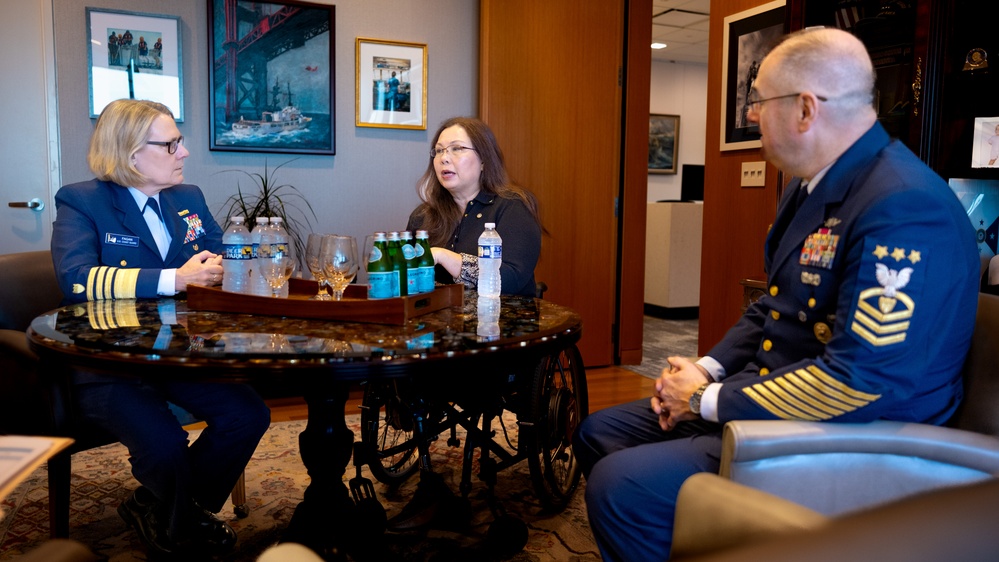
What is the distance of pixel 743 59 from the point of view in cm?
→ 371

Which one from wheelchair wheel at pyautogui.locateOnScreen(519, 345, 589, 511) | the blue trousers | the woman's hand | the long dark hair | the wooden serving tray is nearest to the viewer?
the blue trousers

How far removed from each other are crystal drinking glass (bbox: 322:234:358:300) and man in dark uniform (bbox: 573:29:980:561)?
0.90 m

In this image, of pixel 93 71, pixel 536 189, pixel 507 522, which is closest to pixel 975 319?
pixel 507 522

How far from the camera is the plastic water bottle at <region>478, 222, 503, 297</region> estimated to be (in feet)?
7.46

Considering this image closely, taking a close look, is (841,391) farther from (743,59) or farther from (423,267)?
(743,59)

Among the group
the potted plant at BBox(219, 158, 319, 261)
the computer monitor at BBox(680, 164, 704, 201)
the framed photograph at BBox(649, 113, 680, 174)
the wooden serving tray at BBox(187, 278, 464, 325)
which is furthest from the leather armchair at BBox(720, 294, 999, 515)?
the framed photograph at BBox(649, 113, 680, 174)

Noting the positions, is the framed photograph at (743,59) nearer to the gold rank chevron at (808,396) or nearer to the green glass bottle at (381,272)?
the green glass bottle at (381,272)

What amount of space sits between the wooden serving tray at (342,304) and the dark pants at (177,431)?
288 mm

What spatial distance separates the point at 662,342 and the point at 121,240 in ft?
14.7

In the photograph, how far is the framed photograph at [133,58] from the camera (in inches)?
150

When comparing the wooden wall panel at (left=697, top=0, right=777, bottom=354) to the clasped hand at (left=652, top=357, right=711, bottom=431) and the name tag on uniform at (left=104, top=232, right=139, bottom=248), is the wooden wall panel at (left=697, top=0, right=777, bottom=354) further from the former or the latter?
the name tag on uniform at (left=104, top=232, right=139, bottom=248)

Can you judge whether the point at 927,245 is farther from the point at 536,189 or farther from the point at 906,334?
the point at 536,189

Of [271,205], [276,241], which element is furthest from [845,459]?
[271,205]

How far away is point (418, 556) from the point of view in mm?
2188
